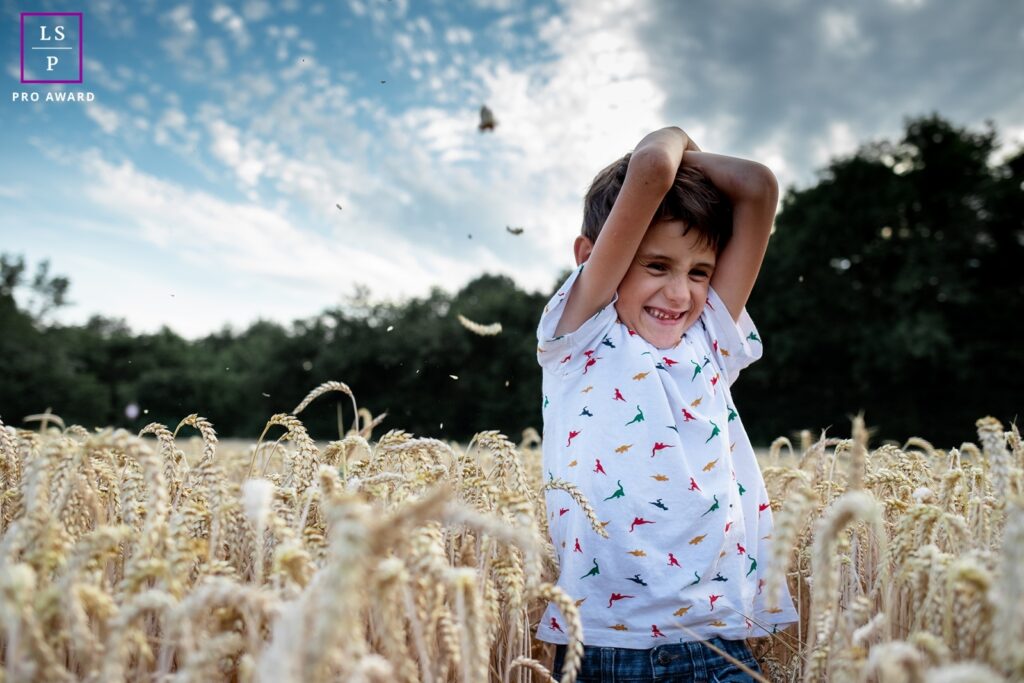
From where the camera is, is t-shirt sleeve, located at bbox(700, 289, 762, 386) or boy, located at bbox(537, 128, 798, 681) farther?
t-shirt sleeve, located at bbox(700, 289, 762, 386)

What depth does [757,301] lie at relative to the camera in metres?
27.7

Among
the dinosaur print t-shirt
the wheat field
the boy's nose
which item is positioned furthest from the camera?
the boy's nose

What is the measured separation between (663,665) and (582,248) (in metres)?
1.66

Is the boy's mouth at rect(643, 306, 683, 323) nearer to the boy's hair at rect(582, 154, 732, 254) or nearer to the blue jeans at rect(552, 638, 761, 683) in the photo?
the boy's hair at rect(582, 154, 732, 254)

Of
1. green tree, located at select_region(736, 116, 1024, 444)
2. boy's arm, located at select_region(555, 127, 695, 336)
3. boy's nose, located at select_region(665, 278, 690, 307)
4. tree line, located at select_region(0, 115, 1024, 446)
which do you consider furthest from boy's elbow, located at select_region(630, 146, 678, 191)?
green tree, located at select_region(736, 116, 1024, 444)

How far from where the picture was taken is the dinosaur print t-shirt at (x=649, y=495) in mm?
2283

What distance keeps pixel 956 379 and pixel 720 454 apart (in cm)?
Answer: 2745

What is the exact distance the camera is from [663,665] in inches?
86.6

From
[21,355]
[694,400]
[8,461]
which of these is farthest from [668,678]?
[21,355]

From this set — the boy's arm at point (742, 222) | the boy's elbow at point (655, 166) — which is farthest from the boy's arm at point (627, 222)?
the boy's arm at point (742, 222)

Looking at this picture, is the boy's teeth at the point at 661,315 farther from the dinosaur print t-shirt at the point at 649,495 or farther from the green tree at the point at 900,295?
the green tree at the point at 900,295

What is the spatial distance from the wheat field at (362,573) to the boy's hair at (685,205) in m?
1.12

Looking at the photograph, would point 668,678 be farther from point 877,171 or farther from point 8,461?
point 877,171

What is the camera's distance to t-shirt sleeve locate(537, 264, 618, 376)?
107 inches
